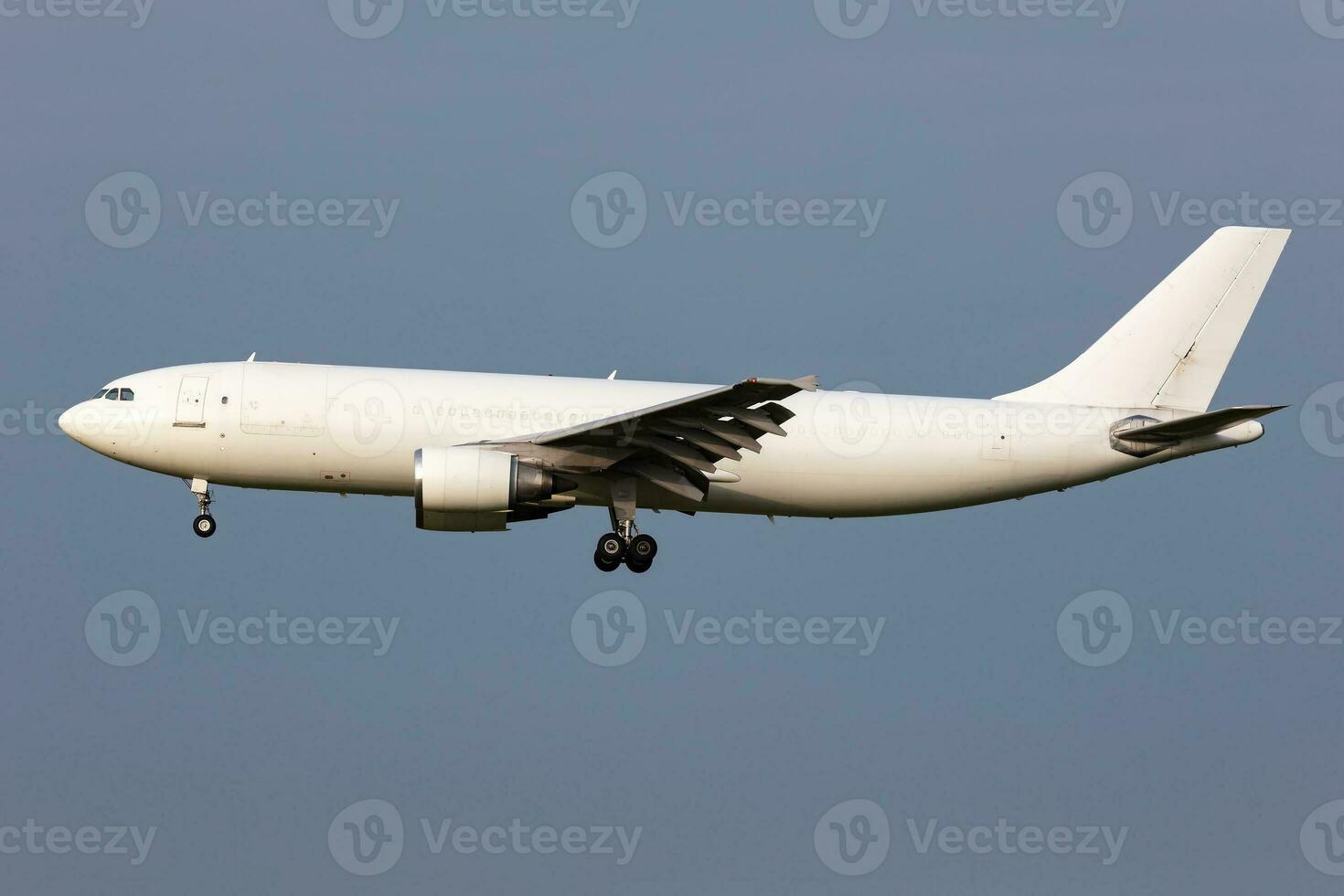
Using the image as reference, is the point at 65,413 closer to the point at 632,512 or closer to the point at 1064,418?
the point at 632,512

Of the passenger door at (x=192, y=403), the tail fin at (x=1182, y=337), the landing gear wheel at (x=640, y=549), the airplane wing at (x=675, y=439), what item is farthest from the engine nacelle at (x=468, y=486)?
the tail fin at (x=1182, y=337)

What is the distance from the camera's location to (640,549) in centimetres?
4344

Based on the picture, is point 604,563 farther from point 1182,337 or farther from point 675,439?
point 1182,337

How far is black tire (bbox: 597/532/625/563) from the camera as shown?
43.4 m

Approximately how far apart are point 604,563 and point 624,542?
2.12 feet

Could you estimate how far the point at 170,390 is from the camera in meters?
43.1

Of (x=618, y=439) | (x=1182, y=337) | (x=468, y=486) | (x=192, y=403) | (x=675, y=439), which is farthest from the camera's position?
(x=1182, y=337)

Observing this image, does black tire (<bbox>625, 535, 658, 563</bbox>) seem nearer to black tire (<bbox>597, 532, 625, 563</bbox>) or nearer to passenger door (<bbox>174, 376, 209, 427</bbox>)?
black tire (<bbox>597, 532, 625, 563</bbox>)

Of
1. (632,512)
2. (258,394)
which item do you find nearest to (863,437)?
(632,512)

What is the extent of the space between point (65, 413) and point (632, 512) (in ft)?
42.4

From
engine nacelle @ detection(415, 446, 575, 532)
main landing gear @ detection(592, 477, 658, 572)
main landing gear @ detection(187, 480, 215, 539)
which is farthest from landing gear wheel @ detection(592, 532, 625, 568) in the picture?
main landing gear @ detection(187, 480, 215, 539)

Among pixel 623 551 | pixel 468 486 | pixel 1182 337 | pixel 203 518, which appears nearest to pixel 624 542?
pixel 623 551

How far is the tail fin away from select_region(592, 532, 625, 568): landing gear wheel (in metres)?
9.78

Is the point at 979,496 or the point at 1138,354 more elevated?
the point at 1138,354
